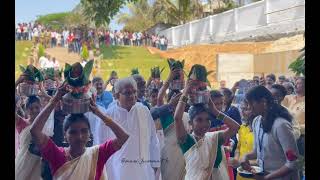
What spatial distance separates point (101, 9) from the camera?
4.64m

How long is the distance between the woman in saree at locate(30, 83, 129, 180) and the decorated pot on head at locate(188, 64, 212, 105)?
0.71 m

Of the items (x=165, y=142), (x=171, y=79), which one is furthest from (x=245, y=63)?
(x=165, y=142)

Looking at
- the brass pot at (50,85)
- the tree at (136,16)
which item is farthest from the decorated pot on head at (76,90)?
the tree at (136,16)

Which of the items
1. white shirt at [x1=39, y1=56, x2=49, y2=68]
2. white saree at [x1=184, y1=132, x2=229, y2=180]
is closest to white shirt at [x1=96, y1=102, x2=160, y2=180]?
white saree at [x1=184, y1=132, x2=229, y2=180]

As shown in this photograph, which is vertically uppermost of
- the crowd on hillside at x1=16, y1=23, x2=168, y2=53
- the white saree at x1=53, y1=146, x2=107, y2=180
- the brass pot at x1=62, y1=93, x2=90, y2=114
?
the crowd on hillside at x1=16, y1=23, x2=168, y2=53

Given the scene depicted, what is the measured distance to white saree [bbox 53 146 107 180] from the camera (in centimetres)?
432

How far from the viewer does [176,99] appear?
4.54 metres

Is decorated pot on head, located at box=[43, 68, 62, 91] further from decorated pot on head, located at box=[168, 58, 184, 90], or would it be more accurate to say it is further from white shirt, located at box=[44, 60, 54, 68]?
decorated pot on head, located at box=[168, 58, 184, 90]

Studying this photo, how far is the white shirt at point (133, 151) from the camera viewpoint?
4.44 metres

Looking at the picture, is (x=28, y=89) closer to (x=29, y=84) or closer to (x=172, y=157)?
(x=29, y=84)

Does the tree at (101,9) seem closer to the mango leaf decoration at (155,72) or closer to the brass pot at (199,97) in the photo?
the mango leaf decoration at (155,72)

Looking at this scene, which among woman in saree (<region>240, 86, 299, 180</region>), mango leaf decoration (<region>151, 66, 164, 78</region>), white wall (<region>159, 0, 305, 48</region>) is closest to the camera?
mango leaf decoration (<region>151, 66, 164, 78</region>)

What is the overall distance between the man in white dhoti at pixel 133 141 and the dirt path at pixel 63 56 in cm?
43

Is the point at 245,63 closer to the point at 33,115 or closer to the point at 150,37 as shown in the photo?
the point at 150,37
